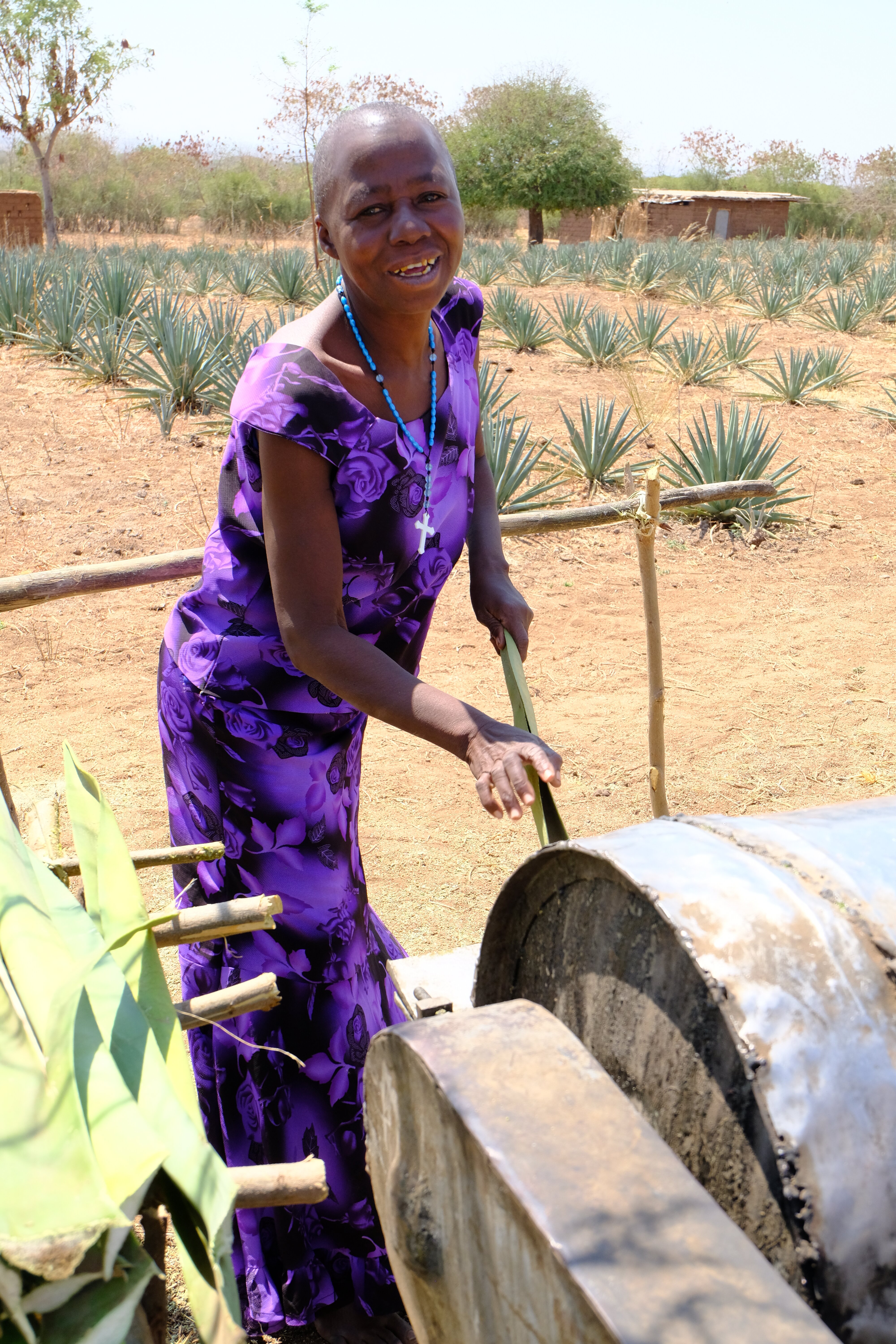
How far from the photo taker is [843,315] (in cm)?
1428

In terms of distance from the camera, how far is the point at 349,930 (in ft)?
6.49

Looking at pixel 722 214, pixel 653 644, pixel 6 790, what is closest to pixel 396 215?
pixel 6 790

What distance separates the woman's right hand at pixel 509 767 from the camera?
4.53 feet

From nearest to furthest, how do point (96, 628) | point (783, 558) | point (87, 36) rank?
1. point (96, 628)
2. point (783, 558)
3. point (87, 36)

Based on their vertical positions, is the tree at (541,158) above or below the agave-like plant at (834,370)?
above

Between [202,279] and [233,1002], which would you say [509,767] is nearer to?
[233,1002]

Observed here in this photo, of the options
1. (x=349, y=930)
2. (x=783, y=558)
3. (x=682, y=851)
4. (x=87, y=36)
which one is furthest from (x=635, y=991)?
(x=87, y=36)

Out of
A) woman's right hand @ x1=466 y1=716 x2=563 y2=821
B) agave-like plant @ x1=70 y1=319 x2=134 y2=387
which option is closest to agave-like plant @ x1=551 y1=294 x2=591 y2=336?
agave-like plant @ x1=70 y1=319 x2=134 y2=387

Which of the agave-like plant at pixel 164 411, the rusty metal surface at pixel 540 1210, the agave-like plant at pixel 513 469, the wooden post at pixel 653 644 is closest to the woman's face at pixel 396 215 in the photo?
the rusty metal surface at pixel 540 1210

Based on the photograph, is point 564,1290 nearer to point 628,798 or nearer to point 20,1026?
point 20,1026

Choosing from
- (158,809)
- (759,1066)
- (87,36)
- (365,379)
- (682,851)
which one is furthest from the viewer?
(87,36)

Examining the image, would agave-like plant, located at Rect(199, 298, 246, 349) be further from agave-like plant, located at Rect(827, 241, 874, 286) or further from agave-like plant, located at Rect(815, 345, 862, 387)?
agave-like plant, located at Rect(827, 241, 874, 286)

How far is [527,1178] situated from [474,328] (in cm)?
154

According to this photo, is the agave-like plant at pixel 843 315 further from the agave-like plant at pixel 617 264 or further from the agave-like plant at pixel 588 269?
the agave-like plant at pixel 588 269
